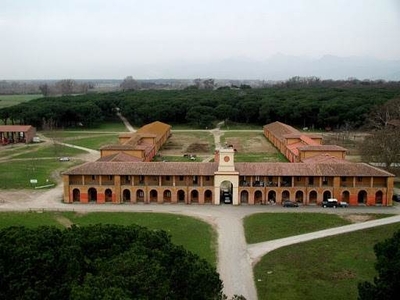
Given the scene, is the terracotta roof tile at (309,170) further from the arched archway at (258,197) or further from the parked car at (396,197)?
the parked car at (396,197)

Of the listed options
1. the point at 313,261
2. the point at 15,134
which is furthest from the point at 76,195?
the point at 15,134

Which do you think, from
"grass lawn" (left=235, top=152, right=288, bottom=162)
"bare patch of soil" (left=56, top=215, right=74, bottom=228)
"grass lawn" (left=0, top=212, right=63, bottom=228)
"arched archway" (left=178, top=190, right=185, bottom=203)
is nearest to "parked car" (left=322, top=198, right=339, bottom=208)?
"arched archway" (left=178, top=190, right=185, bottom=203)

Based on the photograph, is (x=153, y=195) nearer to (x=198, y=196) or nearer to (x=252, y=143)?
(x=198, y=196)

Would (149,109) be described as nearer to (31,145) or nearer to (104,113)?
(104,113)

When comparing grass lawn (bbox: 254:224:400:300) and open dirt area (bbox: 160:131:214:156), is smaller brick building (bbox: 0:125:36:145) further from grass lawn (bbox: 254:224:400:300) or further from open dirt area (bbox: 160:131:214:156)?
grass lawn (bbox: 254:224:400:300)

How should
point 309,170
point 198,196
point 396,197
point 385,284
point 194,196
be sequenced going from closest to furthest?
point 385,284 < point 309,170 < point 198,196 < point 396,197 < point 194,196

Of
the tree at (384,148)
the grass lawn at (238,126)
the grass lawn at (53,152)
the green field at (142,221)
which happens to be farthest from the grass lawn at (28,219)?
the grass lawn at (238,126)

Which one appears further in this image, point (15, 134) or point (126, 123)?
point (126, 123)
